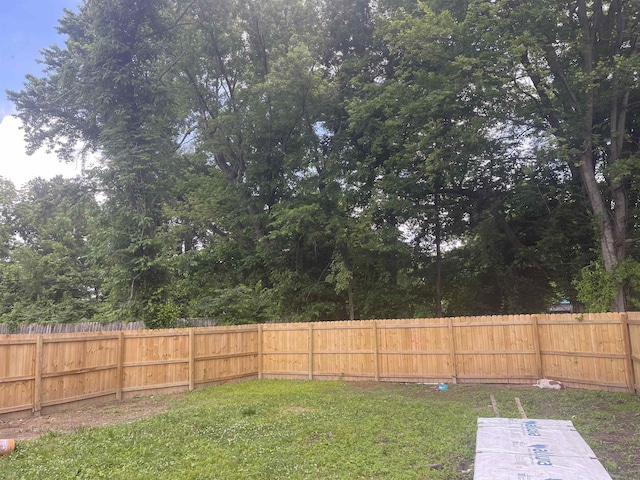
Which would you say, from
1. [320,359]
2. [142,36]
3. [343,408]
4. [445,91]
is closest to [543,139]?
[445,91]

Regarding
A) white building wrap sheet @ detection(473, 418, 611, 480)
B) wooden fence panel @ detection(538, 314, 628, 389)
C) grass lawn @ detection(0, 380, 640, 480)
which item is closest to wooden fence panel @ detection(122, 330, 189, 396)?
grass lawn @ detection(0, 380, 640, 480)

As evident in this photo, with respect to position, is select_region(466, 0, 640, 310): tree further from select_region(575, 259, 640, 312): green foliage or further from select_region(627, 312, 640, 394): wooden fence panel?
select_region(627, 312, 640, 394): wooden fence panel

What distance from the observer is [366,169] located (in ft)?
57.2

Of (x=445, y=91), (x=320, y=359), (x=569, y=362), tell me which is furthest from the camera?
(x=445, y=91)

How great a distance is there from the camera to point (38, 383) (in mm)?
8516

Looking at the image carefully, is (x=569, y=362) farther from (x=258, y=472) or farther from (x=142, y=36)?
(x=142, y=36)

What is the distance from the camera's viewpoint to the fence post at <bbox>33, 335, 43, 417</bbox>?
844cm

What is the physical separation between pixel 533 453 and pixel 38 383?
8445mm

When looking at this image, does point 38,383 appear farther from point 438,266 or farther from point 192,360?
point 438,266

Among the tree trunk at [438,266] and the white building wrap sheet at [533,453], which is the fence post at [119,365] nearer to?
the white building wrap sheet at [533,453]

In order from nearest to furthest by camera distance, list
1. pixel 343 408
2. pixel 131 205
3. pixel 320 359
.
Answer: pixel 343 408 < pixel 320 359 < pixel 131 205

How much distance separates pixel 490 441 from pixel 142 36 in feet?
55.0

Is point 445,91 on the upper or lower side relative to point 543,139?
upper

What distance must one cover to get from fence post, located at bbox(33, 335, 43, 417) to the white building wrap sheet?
781 centimetres
